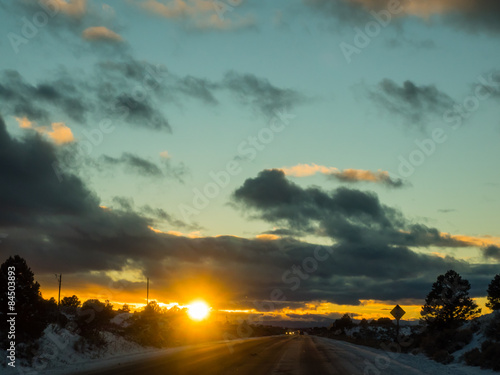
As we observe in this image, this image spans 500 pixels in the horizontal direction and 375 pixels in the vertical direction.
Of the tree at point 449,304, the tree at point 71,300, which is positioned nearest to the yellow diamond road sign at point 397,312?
the tree at point 449,304

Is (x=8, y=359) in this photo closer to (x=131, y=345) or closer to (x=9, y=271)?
(x=9, y=271)

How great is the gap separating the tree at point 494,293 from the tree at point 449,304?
4508 millimetres

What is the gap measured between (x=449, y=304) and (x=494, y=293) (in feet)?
28.2

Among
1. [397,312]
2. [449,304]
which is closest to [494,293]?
[449,304]

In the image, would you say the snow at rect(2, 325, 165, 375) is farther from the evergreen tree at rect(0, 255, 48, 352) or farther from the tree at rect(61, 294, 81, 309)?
the tree at rect(61, 294, 81, 309)

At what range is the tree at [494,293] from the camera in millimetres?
60981

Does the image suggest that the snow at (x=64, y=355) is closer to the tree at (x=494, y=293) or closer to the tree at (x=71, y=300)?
the tree at (x=494, y=293)

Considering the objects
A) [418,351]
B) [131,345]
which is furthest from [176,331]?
[418,351]

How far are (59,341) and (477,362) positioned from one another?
25108 mm

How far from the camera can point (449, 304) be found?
58.4 meters

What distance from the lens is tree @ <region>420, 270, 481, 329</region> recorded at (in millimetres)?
57375

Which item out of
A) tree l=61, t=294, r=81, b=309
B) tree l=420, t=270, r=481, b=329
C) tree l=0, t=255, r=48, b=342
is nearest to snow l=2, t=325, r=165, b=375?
tree l=0, t=255, r=48, b=342

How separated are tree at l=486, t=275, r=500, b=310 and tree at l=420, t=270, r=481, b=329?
14.8 ft

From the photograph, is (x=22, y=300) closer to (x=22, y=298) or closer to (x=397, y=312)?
(x=22, y=298)
